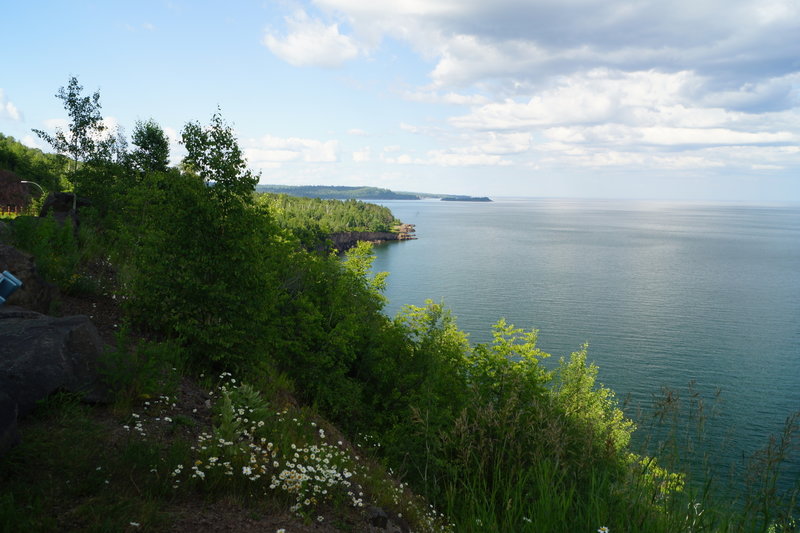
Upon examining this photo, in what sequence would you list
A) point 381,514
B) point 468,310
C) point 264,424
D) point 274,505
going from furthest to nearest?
point 468,310 < point 264,424 < point 381,514 < point 274,505

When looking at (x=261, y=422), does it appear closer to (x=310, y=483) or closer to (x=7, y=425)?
(x=310, y=483)

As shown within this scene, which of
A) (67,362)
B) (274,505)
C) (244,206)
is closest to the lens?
(274,505)

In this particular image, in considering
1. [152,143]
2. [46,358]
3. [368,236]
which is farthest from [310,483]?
[368,236]

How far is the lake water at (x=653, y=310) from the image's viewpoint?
4075 cm

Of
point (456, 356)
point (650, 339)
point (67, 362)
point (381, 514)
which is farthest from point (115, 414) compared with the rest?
point (650, 339)

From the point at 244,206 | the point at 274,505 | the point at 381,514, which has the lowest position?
the point at 381,514

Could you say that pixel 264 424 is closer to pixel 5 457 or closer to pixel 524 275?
pixel 5 457

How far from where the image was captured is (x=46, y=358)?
23.6 feet

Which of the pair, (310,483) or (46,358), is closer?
(310,483)

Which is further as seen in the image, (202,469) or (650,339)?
(650,339)

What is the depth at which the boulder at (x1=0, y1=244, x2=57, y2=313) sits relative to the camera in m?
10.4

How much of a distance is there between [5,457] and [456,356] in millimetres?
27380

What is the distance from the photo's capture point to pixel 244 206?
14.1m

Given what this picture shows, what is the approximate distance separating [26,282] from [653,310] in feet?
230
